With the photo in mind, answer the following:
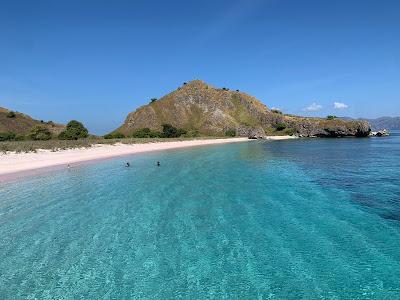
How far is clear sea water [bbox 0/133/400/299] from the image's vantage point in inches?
465

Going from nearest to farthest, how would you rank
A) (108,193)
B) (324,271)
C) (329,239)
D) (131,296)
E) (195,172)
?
(131,296)
(324,271)
(329,239)
(108,193)
(195,172)

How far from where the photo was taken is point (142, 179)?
3772 centimetres

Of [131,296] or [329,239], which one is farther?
[329,239]

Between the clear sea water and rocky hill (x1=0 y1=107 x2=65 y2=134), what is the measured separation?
127120 millimetres

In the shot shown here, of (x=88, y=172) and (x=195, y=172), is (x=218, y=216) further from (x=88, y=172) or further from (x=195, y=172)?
(x=88, y=172)

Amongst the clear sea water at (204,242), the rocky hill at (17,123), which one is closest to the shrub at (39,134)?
the rocky hill at (17,123)

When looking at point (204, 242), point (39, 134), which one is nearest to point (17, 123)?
point (39, 134)

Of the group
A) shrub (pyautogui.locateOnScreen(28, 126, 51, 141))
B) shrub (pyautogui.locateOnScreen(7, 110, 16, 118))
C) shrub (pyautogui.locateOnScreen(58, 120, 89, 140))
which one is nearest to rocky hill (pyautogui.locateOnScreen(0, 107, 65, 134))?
shrub (pyautogui.locateOnScreen(7, 110, 16, 118))

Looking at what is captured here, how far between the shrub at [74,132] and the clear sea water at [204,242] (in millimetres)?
86033

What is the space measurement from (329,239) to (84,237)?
1266 cm

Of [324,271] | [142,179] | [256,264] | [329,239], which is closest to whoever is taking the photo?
[324,271]

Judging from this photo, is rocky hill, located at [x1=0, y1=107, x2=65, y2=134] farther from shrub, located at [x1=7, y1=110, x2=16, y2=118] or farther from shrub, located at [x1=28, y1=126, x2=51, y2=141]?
shrub, located at [x1=28, y1=126, x2=51, y2=141]

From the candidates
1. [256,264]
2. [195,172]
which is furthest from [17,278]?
[195,172]

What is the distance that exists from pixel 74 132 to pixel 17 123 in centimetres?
5325
